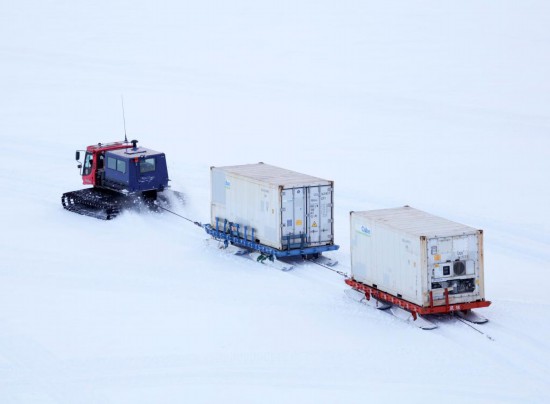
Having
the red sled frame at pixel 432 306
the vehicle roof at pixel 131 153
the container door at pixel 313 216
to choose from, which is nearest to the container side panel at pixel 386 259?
the red sled frame at pixel 432 306

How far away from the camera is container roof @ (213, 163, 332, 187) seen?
32931 mm

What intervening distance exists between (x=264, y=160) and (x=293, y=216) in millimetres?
16964

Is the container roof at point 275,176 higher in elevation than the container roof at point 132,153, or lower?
lower

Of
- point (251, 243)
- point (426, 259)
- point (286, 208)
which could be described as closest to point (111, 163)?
point (251, 243)

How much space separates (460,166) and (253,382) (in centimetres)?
2421

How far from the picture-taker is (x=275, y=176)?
3409cm

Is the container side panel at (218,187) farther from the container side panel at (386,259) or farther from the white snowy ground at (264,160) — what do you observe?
the container side panel at (386,259)

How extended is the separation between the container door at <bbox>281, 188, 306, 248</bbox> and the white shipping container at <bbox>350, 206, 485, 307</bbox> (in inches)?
165

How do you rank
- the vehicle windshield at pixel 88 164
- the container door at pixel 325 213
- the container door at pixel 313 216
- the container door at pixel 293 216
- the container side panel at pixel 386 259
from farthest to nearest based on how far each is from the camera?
1. the vehicle windshield at pixel 88 164
2. the container door at pixel 325 213
3. the container door at pixel 313 216
4. the container door at pixel 293 216
5. the container side panel at pixel 386 259

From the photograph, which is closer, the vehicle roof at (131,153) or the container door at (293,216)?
the container door at (293,216)

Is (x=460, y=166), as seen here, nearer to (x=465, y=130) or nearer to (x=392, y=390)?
(x=465, y=130)

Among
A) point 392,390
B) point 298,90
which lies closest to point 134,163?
point 392,390

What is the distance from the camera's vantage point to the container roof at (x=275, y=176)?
3293cm

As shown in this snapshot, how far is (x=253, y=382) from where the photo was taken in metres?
24.3
